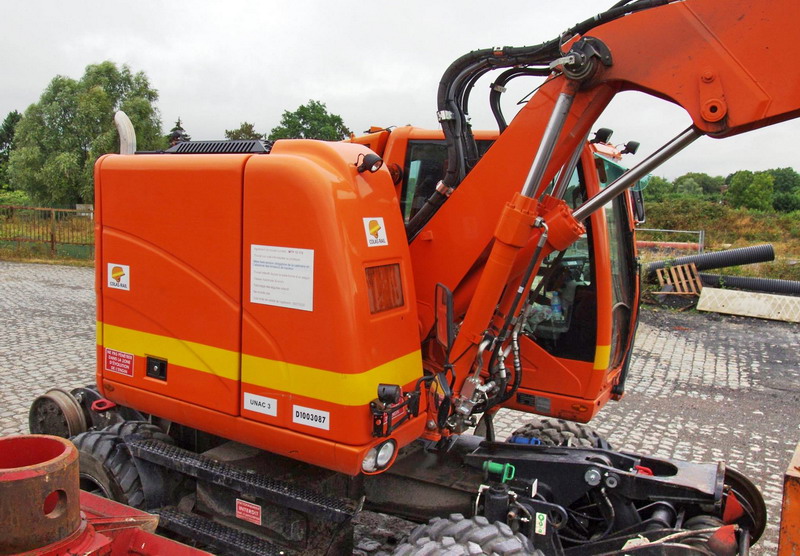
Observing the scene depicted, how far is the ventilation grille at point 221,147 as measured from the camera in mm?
3088

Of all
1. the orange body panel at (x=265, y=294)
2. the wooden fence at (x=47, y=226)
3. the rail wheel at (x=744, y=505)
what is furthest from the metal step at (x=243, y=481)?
the wooden fence at (x=47, y=226)

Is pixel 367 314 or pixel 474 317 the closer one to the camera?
pixel 367 314

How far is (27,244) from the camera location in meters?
20.5

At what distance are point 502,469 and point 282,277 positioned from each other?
1.50 meters

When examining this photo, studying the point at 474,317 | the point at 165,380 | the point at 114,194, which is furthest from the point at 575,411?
the point at 114,194

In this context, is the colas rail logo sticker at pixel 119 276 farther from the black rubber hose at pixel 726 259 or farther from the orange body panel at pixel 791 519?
the black rubber hose at pixel 726 259

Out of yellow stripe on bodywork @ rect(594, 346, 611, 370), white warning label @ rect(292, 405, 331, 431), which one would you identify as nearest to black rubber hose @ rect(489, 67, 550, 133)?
yellow stripe on bodywork @ rect(594, 346, 611, 370)

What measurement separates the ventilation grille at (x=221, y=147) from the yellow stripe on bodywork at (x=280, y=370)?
97cm

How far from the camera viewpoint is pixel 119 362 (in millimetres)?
3525

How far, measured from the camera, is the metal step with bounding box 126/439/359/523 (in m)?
2.98

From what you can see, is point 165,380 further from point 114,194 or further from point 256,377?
point 114,194

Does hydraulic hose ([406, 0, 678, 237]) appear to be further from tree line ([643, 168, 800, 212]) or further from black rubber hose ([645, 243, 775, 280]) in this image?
tree line ([643, 168, 800, 212])

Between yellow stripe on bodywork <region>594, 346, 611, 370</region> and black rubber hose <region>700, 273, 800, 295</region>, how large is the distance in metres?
12.1

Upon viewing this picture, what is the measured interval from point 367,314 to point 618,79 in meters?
1.41
